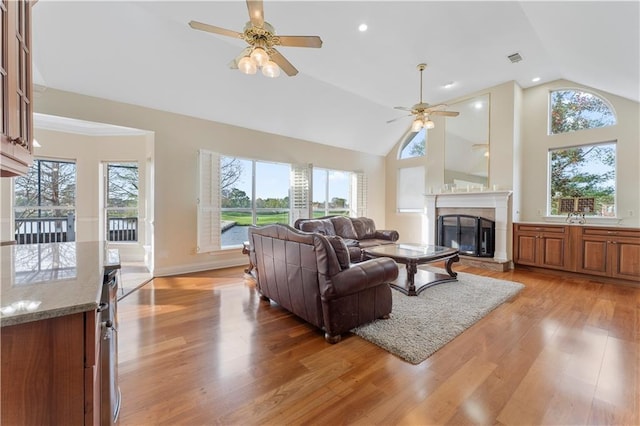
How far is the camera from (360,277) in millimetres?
2391

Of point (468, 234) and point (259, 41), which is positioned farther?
point (468, 234)

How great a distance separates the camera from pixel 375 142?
23.7ft

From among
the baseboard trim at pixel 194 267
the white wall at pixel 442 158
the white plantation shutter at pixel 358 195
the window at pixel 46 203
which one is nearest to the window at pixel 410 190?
the white wall at pixel 442 158

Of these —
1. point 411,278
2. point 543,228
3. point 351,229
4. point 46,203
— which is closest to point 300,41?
point 411,278

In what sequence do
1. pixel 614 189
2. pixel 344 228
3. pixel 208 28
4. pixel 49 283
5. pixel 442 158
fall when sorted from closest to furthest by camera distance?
pixel 49 283
pixel 208 28
pixel 614 189
pixel 344 228
pixel 442 158

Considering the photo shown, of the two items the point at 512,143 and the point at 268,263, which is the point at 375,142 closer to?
the point at 512,143

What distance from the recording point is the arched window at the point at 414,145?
7.10 metres

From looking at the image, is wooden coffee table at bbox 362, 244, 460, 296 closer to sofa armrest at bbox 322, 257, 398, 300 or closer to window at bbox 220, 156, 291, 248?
sofa armrest at bbox 322, 257, 398, 300

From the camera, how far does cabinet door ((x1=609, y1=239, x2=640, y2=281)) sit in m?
3.88

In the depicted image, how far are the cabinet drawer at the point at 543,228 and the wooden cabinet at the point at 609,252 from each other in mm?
180

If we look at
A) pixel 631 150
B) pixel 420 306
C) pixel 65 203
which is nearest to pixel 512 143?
pixel 631 150

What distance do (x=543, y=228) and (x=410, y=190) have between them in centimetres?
316

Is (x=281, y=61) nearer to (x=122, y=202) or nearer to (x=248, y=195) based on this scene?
(x=248, y=195)

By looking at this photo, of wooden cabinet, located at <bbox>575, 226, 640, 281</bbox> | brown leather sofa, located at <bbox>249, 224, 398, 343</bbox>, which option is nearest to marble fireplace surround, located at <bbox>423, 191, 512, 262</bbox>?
wooden cabinet, located at <bbox>575, 226, 640, 281</bbox>
